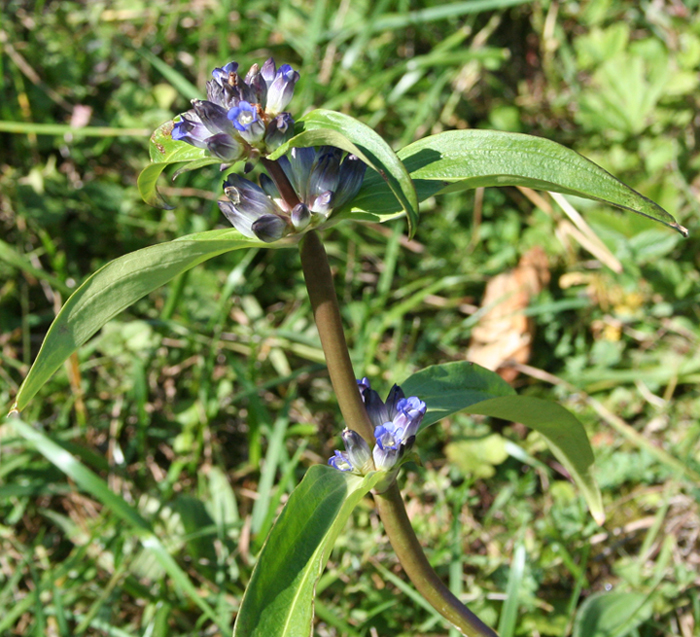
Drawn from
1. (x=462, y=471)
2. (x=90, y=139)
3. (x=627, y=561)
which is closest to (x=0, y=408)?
(x=90, y=139)

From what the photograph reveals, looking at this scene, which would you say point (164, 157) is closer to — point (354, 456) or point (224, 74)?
point (224, 74)

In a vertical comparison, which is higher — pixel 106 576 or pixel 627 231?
pixel 627 231

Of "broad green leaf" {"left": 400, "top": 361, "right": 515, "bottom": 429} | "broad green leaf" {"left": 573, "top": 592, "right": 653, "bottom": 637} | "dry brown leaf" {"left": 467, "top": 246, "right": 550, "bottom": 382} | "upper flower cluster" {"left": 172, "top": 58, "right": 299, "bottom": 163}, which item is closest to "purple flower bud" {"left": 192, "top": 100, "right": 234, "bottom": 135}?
"upper flower cluster" {"left": 172, "top": 58, "right": 299, "bottom": 163}

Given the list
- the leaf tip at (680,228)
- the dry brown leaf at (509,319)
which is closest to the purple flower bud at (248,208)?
the leaf tip at (680,228)

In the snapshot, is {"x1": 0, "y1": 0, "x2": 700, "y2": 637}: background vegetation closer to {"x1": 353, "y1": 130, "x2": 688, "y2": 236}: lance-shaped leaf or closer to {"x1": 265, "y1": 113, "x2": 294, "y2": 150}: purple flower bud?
{"x1": 353, "y1": 130, "x2": 688, "y2": 236}: lance-shaped leaf

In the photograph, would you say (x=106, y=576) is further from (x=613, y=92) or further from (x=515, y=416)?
(x=613, y=92)

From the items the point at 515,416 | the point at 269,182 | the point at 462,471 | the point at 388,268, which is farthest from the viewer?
the point at 388,268
